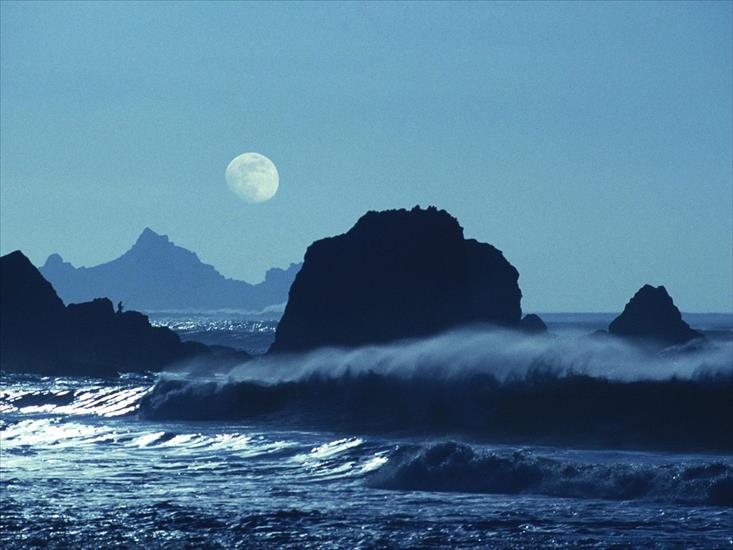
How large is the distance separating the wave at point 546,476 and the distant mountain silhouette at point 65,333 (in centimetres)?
6274

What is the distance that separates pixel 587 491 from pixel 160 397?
29220 millimetres

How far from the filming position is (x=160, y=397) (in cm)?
5078

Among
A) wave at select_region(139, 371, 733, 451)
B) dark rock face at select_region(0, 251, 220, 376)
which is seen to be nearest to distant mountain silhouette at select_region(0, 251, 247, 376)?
dark rock face at select_region(0, 251, 220, 376)

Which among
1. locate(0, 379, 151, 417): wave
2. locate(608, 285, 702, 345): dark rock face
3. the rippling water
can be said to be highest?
locate(608, 285, 702, 345): dark rock face

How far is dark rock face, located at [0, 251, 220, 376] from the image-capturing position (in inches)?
3629

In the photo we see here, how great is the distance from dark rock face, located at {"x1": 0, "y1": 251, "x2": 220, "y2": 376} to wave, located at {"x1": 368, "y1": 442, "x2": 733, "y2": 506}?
63532mm

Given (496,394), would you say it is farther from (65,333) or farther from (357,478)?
(65,333)

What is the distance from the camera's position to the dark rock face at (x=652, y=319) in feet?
293

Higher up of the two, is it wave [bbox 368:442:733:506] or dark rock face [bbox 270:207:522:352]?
dark rock face [bbox 270:207:522:352]

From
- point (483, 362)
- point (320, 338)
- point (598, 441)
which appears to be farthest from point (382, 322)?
point (598, 441)

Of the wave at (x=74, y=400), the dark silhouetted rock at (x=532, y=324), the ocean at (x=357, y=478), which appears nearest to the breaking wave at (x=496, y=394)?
the ocean at (x=357, y=478)

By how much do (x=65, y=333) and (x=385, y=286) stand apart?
3897 cm

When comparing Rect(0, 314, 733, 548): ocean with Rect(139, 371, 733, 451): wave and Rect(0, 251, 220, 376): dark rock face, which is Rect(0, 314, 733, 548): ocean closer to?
Rect(139, 371, 733, 451): wave

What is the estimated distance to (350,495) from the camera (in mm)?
25625
